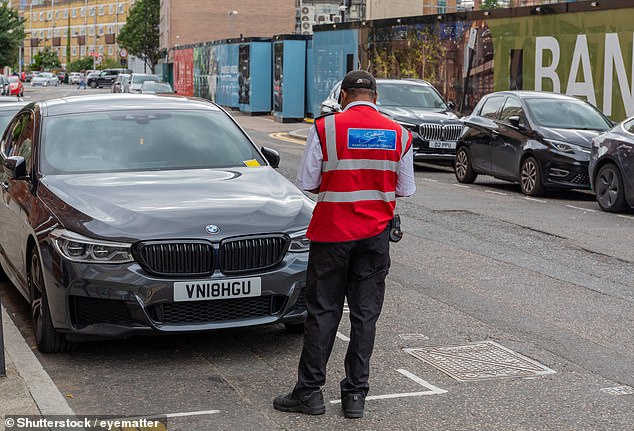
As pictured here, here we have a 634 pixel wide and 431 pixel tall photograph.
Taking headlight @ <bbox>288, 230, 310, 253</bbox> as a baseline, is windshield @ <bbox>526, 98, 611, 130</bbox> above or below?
above

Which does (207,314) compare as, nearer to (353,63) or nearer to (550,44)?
(550,44)

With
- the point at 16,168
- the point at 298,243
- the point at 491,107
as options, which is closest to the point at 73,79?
the point at 491,107

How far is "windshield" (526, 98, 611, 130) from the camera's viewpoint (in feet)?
57.8

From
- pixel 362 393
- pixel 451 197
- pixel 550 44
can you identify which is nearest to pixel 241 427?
pixel 362 393

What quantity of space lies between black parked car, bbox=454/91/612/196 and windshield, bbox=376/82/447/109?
3.19m

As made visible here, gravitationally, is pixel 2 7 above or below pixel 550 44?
above

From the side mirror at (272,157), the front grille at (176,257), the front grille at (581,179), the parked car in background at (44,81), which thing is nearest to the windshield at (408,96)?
the front grille at (581,179)

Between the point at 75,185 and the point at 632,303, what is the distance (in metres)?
4.38

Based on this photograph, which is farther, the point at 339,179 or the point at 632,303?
the point at 632,303

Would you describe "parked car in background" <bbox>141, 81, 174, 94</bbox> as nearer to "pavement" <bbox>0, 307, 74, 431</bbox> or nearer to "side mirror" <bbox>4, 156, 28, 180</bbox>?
"side mirror" <bbox>4, 156, 28, 180</bbox>

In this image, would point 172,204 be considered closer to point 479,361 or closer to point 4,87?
point 479,361

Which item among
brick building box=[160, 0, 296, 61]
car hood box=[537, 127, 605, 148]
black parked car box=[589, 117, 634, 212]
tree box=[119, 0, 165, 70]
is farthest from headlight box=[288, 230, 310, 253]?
tree box=[119, 0, 165, 70]

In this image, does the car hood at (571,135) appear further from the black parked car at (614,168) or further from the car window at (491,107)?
the car window at (491,107)

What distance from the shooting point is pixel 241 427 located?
17.5 ft
